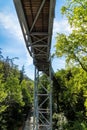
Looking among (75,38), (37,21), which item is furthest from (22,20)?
(75,38)

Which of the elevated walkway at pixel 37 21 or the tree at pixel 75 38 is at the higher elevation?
the tree at pixel 75 38

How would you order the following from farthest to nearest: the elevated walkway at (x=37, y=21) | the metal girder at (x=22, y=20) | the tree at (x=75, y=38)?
the tree at (x=75, y=38), the elevated walkway at (x=37, y=21), the metal girder at (x=22, y=20)

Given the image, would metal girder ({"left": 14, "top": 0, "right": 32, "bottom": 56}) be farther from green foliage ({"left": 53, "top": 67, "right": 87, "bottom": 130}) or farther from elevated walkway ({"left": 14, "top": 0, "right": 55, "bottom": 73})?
green foliage ({"left": 53, "top": 67, "right": 87, "bottom": 130})

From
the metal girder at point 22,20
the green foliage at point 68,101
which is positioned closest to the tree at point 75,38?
the metal girder at point 22,20

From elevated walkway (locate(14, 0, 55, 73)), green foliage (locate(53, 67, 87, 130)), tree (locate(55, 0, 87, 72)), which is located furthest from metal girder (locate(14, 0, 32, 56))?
green foliage (locate(53, 67, 87, 130))

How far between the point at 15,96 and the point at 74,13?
19.9 metres

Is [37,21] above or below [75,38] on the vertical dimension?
below

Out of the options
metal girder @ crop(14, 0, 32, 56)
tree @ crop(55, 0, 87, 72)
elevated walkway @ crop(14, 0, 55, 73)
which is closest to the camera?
metal girder @ crop(14, 0, 32, 56)

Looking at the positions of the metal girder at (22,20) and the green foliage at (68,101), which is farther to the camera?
the green foliage at (68,101)

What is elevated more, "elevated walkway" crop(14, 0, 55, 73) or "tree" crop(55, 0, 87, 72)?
"tree" crop(55, 0, 87, 72)

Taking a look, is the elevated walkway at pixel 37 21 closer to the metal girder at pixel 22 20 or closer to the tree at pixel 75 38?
the metal girder at pixel 22 20

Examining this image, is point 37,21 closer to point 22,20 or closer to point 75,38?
point 22,20

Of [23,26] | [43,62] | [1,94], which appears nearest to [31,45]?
[23,26]

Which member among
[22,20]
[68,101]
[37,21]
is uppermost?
[37,21]
